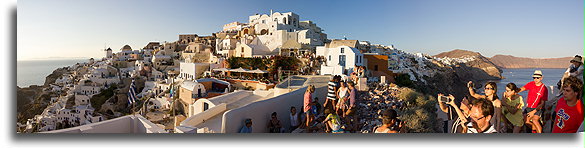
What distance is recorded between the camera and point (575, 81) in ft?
10.9

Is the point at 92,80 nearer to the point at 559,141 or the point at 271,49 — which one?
the point at 271,49

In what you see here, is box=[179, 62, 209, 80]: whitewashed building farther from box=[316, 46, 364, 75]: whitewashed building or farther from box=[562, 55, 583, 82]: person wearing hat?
box=[562, 55, 583, 82]: person wearing hat

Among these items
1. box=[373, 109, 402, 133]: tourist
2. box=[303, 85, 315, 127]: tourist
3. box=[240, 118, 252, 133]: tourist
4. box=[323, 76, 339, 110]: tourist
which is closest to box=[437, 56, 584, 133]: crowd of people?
box=[373, 109, 402, 133]: tourist

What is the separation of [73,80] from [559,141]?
1412 inches

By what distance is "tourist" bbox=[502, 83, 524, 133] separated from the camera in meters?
3.36

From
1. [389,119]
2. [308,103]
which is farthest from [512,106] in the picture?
[308,103]

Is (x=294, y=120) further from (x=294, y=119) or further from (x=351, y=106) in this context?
(x=351, y=106)

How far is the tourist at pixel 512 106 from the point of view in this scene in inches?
132

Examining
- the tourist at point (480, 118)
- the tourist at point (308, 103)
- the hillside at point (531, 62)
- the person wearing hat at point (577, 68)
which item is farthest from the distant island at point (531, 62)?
the tourist at point (308, 103)

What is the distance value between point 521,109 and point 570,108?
0.55 meters

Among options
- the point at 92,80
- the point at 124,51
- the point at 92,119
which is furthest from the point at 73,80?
the point at 92,119

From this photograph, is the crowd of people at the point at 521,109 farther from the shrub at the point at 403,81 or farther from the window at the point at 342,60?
the shrub at the point at 403,81

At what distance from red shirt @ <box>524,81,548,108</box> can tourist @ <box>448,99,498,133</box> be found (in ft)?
3.24

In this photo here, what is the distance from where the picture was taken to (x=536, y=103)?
12.0 feet
